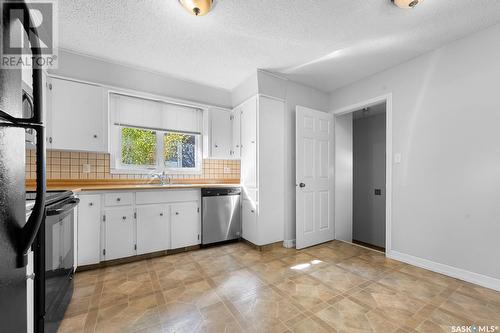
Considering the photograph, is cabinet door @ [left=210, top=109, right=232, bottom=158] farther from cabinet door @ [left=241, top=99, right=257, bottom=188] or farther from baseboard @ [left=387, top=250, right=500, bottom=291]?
baseboard @ [left=387, top=250, right=500, bottom=291]

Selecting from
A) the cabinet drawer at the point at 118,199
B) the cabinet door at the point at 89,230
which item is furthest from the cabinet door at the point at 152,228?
the cabinet door at the point at 89,230

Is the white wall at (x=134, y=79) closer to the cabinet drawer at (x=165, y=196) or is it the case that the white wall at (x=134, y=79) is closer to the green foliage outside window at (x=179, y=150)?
the green foliage outside window at (x=179, y=150)

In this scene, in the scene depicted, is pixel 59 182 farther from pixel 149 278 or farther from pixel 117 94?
pixel 149 278

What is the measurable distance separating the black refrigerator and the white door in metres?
2.76

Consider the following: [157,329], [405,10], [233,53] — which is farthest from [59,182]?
[405,10]

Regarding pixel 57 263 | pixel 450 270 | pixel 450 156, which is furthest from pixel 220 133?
pixel 450 270

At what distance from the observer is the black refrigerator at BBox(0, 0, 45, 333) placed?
0.53 meters

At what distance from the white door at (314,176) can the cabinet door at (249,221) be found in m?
0.61

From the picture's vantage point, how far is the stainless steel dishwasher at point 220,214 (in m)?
3.08

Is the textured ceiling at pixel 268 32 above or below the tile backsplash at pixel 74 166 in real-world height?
above

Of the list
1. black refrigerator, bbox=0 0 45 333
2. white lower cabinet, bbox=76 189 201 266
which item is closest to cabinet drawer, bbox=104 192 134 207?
white lower cabinet, bbox=76 189 201 266

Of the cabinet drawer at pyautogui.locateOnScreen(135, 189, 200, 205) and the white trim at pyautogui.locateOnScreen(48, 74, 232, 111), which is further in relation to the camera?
the cabinet drawer at pyautogui.locateOnScreen(135, 189, 200, 205)

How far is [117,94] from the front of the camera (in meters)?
2.89

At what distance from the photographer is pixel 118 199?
2.53 metres
